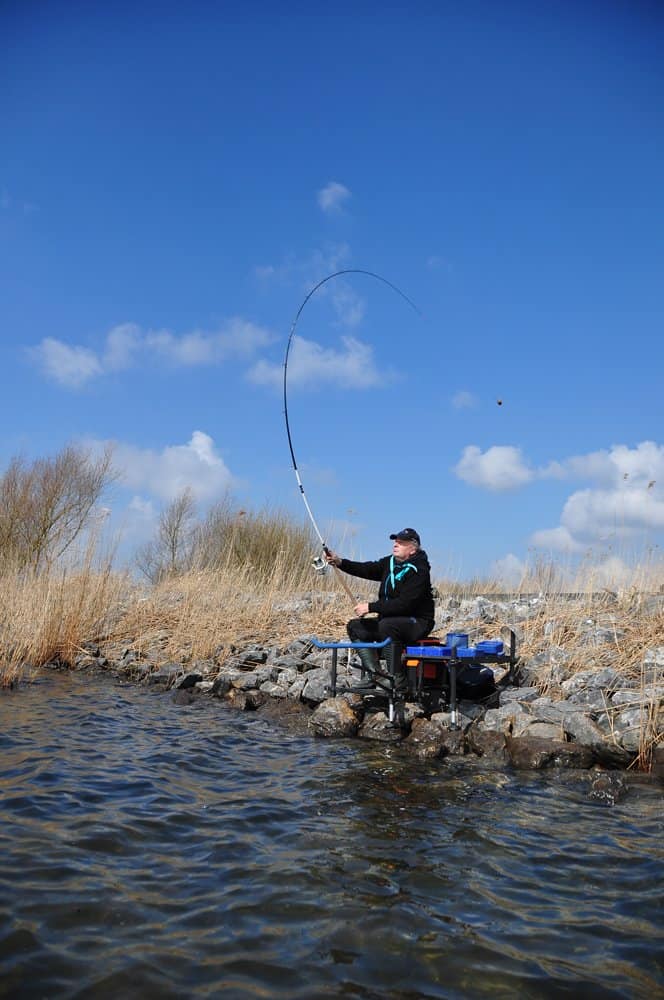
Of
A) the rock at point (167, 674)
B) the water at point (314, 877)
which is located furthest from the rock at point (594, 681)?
the rock at point (167, 674)

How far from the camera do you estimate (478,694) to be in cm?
773

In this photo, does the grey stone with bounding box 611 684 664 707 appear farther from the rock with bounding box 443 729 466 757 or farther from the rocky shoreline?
the rock with bounding box 443 729 466 757

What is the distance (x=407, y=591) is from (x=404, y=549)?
18.0 inches

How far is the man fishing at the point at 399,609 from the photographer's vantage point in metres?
7.31

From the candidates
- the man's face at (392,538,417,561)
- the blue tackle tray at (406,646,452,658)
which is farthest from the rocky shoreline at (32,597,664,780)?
the man's face at (392,538,417,561)

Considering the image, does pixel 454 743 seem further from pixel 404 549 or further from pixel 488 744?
pixel 404 549

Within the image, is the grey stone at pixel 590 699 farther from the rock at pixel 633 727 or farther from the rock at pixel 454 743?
the rock at pixel 454 743

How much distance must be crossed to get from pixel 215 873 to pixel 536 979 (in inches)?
64.8

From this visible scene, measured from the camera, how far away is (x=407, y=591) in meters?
7.54

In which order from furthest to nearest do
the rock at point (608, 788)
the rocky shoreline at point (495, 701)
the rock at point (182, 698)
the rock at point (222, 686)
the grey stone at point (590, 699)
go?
the rock at point (222, 686), the rock at point (182, 698), the grey stone at point (590, 699), the rocky shoreline at point (495, 701), the rock at point (608, 788)

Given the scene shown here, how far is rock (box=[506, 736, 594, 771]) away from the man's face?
217 centimetres

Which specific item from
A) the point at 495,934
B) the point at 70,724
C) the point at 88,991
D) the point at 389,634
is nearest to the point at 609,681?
the point at 389,634

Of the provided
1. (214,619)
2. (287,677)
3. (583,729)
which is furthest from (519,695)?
(214,619)

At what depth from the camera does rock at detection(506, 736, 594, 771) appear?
6254 mm
